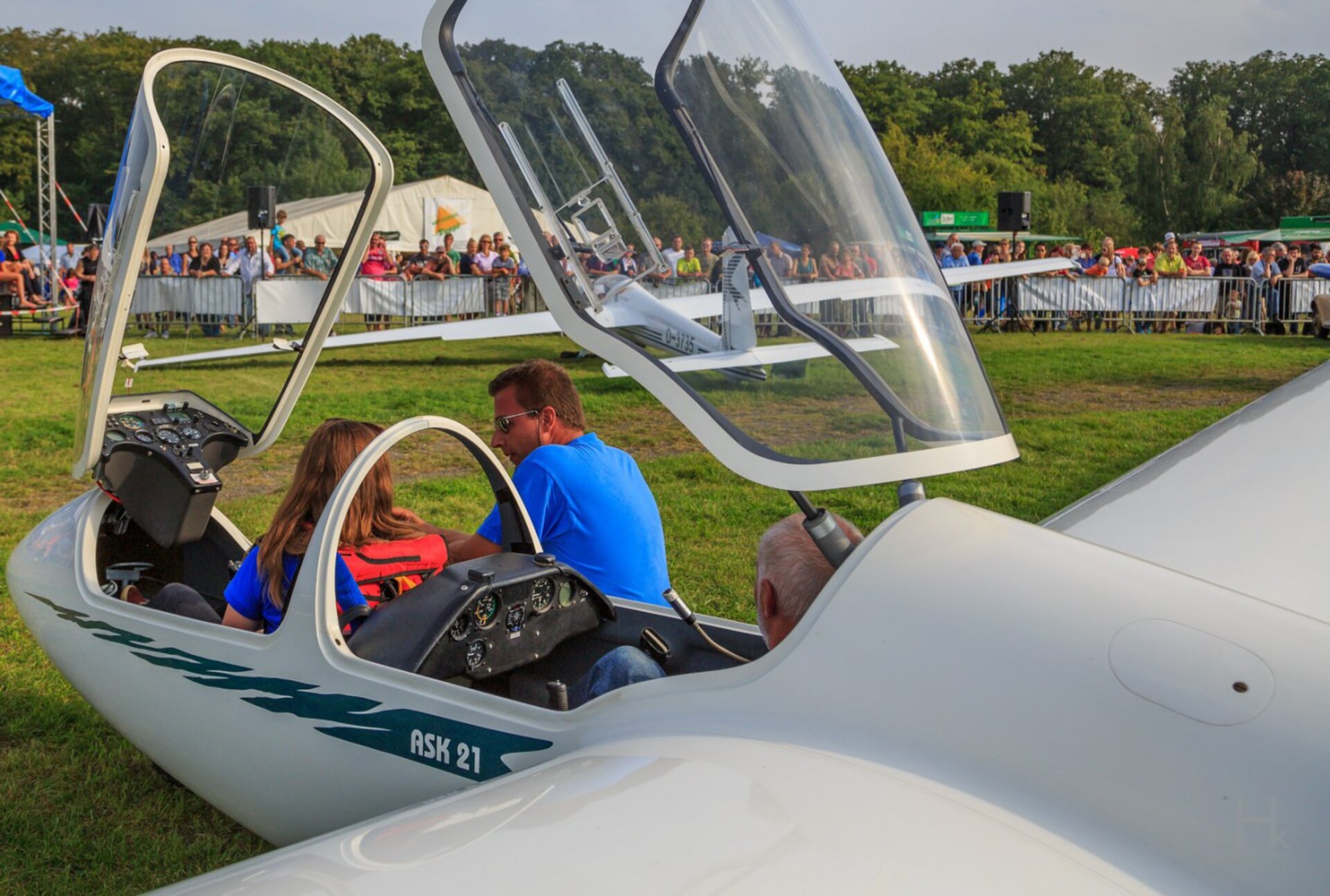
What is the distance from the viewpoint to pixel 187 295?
4.77m

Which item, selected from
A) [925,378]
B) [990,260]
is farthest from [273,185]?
[990,260]

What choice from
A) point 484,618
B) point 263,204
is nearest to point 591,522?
point 484,618

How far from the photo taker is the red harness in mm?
3141

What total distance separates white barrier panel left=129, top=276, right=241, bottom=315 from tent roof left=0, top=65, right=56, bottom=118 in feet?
58.5

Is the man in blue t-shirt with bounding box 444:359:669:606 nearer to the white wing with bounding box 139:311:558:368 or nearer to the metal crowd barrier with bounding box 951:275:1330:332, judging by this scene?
the white wing with bounding box 139:311:558:368

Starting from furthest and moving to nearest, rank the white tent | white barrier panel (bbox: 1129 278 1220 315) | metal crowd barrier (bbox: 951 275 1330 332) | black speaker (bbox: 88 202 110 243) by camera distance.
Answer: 1. the white tent
2. white barrier panel (bbox: 1129 278 1220 315)
3. metal crowd barrier (bbox: 951 275 1330 332)
4. black speaker (bbox: 88 202 110 243)

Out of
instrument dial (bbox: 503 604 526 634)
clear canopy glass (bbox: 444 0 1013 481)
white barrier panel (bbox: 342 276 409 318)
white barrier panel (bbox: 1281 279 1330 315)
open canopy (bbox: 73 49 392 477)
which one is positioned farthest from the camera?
white barrier panel (bbox: 1281 279 1330 315)

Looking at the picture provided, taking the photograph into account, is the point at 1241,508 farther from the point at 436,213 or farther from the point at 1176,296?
the point at 436,213

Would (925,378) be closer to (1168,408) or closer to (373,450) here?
(373,450)

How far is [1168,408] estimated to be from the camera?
11375 mm

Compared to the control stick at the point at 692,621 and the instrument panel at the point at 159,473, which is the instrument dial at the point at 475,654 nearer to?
the control stick at the point at 692,621

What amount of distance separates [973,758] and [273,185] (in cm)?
386

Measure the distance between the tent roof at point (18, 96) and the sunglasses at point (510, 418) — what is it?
20.5m

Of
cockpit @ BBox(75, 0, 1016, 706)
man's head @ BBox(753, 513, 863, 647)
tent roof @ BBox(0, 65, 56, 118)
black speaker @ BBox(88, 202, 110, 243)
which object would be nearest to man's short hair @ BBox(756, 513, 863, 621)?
man's head @ BBox(753, 513, 863, 647)
